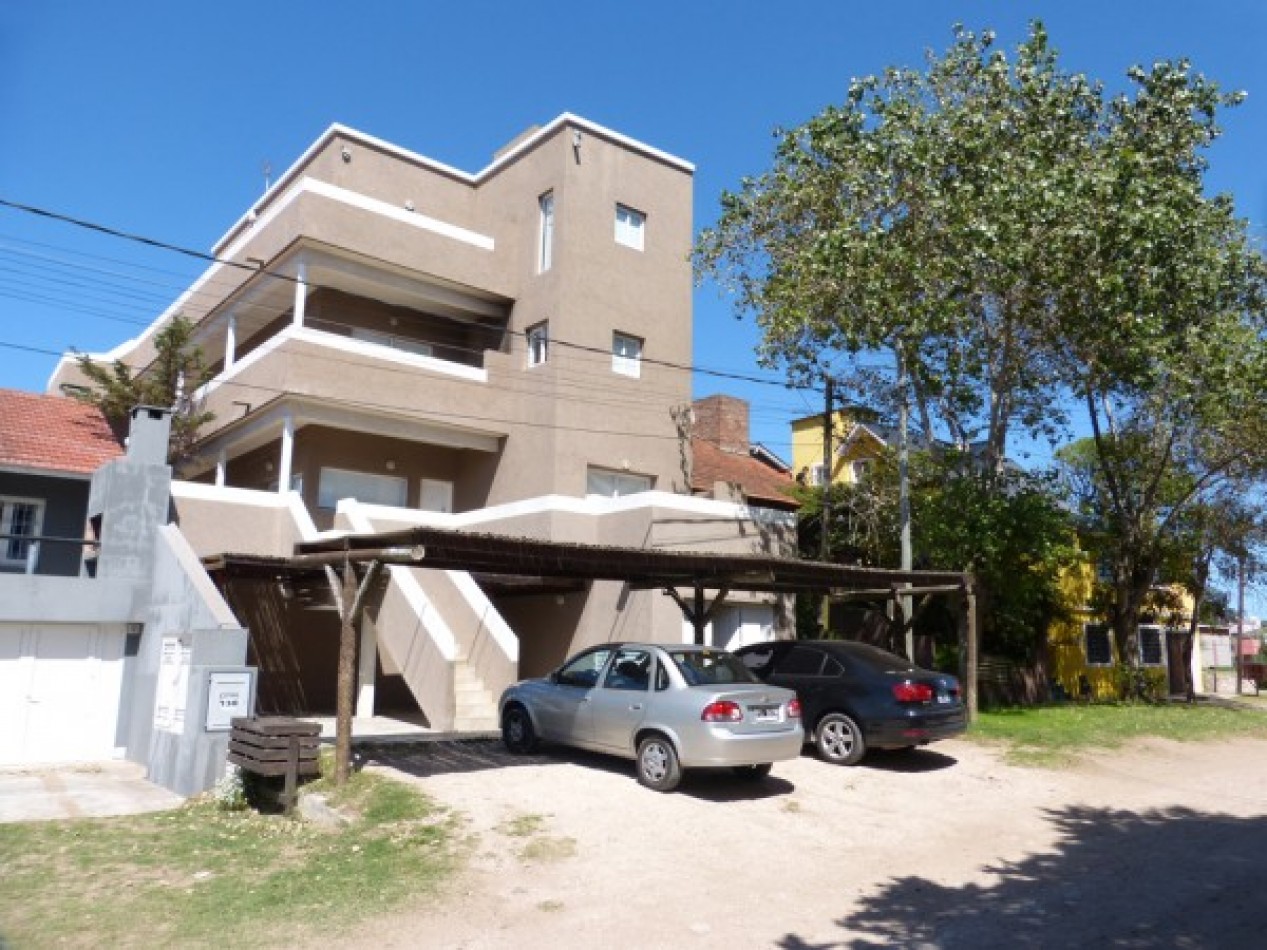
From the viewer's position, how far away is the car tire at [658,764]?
10.7 m

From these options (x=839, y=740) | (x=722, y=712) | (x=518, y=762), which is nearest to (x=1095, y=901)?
(x=722, y=712)

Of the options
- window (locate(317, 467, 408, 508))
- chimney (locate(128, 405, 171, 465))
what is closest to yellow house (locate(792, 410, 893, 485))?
window (locate(317, 467, 408, 508))

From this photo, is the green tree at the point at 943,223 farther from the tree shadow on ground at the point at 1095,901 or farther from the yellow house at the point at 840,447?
the tree shadow on ground at the point at 1095,901

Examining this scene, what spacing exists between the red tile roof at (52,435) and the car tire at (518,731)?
1199 cm

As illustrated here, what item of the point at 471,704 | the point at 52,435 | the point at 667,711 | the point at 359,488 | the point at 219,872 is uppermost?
the point at 52,435

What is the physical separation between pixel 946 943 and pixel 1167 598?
2771 cm

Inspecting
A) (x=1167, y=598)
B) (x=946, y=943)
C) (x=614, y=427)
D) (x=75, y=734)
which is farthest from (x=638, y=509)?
(x=1167, y=598)

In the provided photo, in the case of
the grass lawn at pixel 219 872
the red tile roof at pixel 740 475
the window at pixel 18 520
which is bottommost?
the grass lawn at pixel 219 872

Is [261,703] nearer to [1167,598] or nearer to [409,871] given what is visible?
[409,871]

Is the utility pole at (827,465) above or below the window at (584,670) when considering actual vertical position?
above

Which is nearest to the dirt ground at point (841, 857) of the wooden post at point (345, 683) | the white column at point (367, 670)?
the wooden post at point (345, 683)

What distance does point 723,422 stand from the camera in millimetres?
30219

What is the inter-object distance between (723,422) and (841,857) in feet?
71.7

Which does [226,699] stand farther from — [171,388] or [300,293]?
[171,388]
